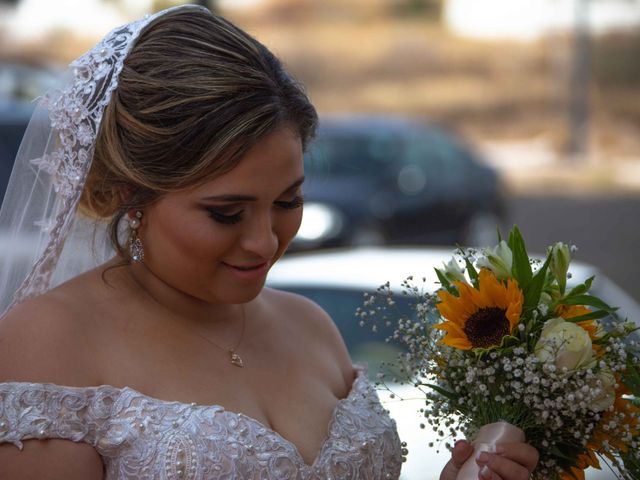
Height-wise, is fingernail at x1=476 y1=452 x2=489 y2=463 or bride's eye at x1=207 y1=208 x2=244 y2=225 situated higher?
bride's eye at x1=207 y1=208 x2=244 y2=225

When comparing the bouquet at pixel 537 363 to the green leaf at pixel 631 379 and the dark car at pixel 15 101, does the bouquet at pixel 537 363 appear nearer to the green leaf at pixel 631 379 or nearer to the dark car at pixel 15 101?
the green leaf at pixel 631 379

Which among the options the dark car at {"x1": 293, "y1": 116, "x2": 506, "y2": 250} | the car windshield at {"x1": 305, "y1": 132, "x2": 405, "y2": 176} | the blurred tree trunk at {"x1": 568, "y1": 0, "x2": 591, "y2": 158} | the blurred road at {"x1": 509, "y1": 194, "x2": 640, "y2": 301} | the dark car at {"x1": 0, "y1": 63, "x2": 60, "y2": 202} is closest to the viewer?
the dark car at {"x1": 0, "y1": 63, "x2": 60, "y2": 202}

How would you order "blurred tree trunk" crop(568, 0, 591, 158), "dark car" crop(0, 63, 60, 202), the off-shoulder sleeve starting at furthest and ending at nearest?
"blurred tree trunk" crop(568, 0, 591, 158), "dark car" crop(0, 63, 60, 202), the off-shoulder sleeve

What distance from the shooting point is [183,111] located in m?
2.62

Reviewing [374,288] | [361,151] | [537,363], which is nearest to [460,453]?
[537,363]

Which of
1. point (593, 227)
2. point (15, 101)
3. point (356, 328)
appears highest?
point (356, 328)

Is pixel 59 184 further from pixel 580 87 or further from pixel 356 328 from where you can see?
pixel 580 87

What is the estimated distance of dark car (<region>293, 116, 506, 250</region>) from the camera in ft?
41.6

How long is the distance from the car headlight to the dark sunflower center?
930 cm

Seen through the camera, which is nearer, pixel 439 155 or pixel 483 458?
pixel 483 458

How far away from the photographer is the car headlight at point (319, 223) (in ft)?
39.5

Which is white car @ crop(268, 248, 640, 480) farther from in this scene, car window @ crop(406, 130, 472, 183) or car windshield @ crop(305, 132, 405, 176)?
car window @ crop(406, 130, 472, 183)

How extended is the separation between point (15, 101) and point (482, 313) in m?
10.6

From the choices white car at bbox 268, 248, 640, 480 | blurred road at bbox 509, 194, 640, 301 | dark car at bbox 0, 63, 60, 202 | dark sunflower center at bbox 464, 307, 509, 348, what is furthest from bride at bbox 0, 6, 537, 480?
blurred road at bbox 509, 194, 640, 301
